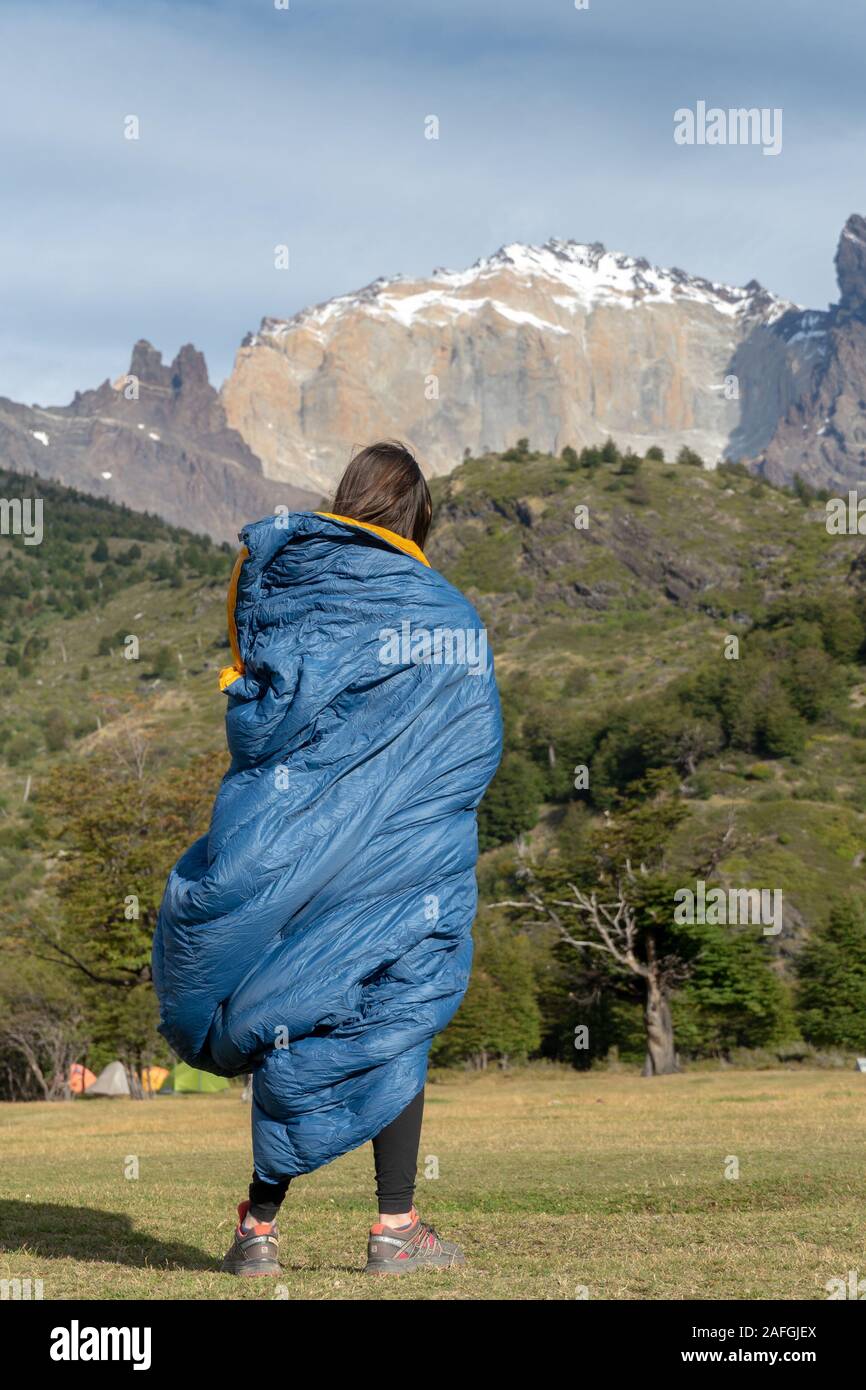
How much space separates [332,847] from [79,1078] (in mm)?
48643

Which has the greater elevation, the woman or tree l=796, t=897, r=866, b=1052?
the woman

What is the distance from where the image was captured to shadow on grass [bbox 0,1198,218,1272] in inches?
223

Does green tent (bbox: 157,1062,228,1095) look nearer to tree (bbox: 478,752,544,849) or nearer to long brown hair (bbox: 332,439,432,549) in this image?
tree (bbox: 478,752,544,849)

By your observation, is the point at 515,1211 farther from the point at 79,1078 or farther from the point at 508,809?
the point at 508,809

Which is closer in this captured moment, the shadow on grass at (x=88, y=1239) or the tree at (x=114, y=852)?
the shadow on grass at (x=88, y=1239)

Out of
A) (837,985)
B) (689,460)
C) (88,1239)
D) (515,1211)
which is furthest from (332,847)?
(689,460)

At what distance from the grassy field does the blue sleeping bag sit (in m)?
0.73

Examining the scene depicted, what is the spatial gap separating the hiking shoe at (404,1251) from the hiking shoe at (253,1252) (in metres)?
0.33

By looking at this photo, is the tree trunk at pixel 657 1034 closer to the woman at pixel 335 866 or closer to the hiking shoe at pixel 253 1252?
the hiking shoe at pixel 253 1252

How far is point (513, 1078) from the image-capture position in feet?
121

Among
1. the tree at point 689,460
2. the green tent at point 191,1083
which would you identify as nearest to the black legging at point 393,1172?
the green tent at point 191,1083

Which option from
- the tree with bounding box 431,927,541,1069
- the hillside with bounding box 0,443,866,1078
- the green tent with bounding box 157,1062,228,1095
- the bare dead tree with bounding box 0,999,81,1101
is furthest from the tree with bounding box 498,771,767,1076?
the bare dead tree with bounding box 0,999,81,1101

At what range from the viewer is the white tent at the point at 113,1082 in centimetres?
4384
